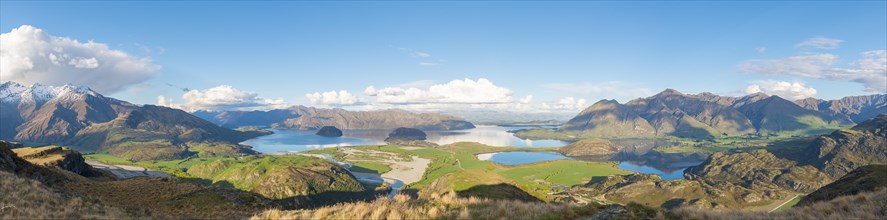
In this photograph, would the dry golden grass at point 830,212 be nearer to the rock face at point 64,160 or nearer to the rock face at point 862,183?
the rock face at point 862,183

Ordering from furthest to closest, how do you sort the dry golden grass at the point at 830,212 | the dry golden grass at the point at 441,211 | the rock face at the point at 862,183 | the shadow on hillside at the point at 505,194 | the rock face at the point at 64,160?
the rock face at the point at 64,160 < the rock face at the point at 862,183 < the shadow on hillside at the point at 505,194 < the dry golden grass at the point at 441,211 < the dry golden grass at the point at 830,212

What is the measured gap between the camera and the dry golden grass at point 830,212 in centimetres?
1667

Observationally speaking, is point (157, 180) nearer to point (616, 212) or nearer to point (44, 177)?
point (44, 177)

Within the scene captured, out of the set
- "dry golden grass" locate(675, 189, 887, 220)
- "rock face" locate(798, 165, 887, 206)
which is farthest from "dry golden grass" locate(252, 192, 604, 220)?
"rock face" locate(798, 165, 887, 206)

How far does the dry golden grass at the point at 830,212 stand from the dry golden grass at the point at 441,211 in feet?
15.1

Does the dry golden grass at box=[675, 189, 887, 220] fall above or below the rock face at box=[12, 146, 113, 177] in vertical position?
above

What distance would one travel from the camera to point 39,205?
2041cm

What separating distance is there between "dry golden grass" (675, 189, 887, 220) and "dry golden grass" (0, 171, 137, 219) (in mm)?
28156

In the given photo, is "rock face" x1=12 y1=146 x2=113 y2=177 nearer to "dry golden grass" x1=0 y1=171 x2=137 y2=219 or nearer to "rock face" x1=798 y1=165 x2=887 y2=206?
"dry golden grass" x1=0 y1=171 x2=137 y2=219

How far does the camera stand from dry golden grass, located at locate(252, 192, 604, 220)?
63.6 ft

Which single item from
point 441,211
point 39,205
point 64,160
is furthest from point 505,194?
point 64,160

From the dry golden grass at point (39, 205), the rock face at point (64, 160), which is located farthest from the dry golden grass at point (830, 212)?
the rock face at point (64, 160)

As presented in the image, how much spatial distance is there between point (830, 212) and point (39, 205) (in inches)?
1495

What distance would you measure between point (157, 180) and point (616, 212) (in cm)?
4283
